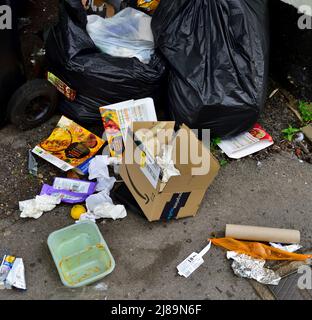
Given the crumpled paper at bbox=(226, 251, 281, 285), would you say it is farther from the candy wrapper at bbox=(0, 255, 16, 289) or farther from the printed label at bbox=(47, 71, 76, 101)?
the printed label at bbox=(47, 71, 76, 101)

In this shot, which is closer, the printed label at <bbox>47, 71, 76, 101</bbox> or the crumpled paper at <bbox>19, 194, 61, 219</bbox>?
the crumpled paper at <bbox>19, 194, 61, 219</bbox>

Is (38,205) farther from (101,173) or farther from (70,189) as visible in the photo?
(101,173)

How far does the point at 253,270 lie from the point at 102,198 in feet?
2.52

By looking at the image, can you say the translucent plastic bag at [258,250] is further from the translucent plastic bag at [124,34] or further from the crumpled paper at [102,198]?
the translucent plastic bag at [124,34]

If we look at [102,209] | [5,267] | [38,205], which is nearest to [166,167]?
[102,209]

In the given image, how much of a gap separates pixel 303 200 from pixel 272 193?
6.5 inches

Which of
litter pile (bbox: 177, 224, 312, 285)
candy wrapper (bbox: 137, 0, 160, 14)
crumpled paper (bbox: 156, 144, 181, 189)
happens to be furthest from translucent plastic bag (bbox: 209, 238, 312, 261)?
candy wrapper (bbox: 137, 0, 160, 14)

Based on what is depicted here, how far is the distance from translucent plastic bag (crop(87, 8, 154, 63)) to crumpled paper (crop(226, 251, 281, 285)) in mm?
1123

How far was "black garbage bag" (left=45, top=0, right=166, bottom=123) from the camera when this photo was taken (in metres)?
2.18

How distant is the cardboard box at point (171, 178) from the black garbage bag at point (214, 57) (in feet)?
0.97

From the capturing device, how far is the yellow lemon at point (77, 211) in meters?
2.02

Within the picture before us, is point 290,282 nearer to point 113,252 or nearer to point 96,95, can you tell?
point 113,252

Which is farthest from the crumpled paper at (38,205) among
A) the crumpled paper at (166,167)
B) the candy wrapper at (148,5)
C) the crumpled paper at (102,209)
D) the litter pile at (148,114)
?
the candy wrapper at (148,5)
